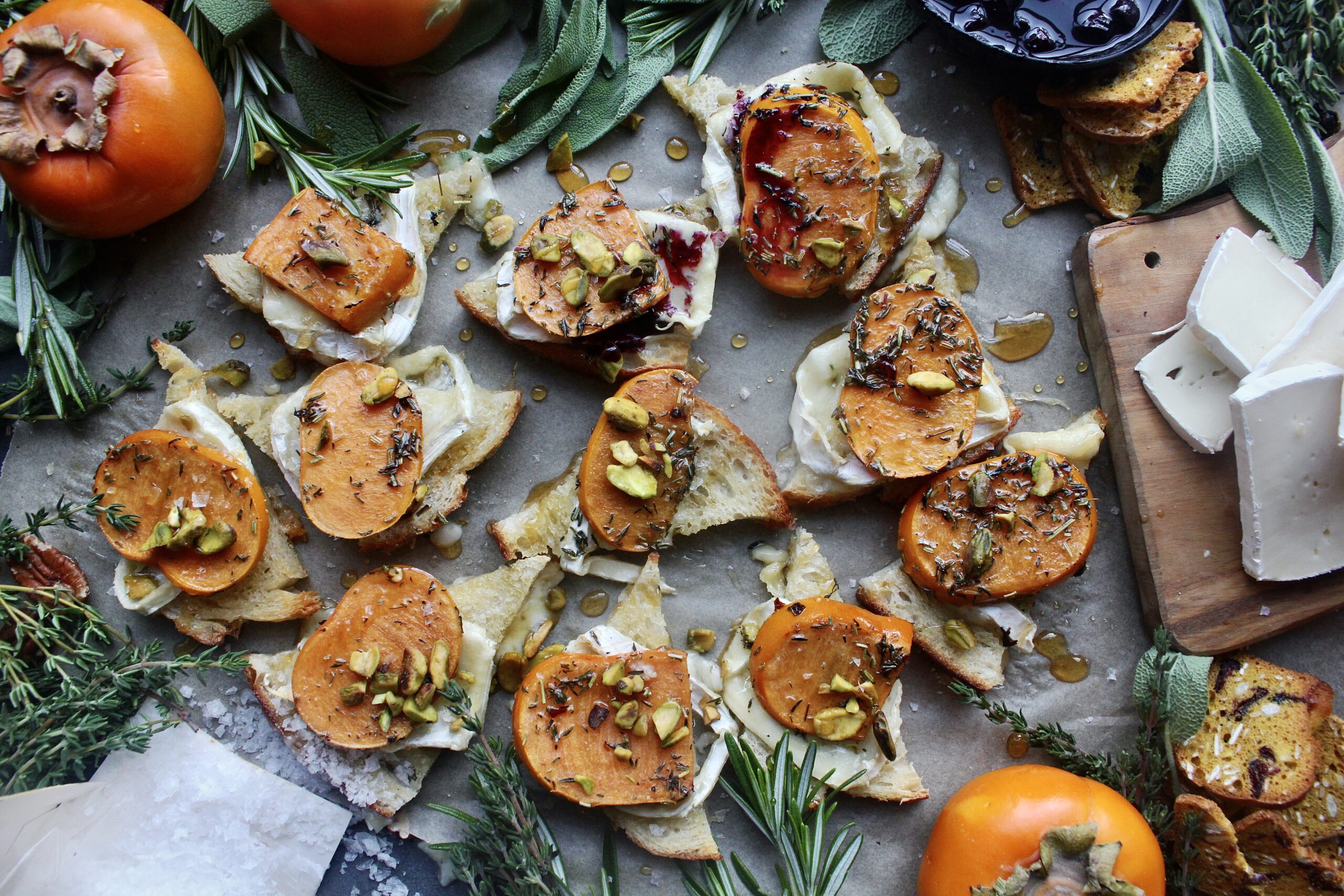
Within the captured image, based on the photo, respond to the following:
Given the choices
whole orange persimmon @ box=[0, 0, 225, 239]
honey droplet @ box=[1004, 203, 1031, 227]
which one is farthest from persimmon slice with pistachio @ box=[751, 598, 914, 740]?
whole orange persimmon @ box=[0, 0, 225, 239]

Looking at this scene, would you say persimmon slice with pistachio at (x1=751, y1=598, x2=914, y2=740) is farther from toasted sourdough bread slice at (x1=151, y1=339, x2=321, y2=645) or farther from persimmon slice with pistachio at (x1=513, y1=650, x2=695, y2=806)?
toasted sourdough bread slice at (x1=151, y1=339, x2=321, y2=645)

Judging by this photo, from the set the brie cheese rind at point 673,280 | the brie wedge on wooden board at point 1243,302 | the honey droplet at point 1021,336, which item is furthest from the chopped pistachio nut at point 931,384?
the brie wedge on wooden board at point 1243,302

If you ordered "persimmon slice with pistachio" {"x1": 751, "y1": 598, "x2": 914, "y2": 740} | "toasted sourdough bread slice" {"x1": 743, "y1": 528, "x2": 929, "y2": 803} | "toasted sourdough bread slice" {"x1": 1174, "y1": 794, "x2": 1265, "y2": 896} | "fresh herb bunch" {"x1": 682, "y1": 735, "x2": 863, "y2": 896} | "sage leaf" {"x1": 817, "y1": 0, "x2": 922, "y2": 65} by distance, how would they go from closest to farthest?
"fresh herb bunch" {"x1": 682, "y1": 735, "x2": 863, "y2": 896} < "toasted sourdough bread slice" {"x1": 1174, "y1": 794, "x2": 1265, "y2": 896} < "persimmon slice with pistachio" {"x1": 751, "y1": 598, "x2": 914, "y2": 740} < "toasted sourdough bread slice" {"x1": 743, "y1": 528, "x2": 929, "y2": 803} < "sage leaf" {"x1": 817, "y1": 0, "x2": 922, "y2": 65}

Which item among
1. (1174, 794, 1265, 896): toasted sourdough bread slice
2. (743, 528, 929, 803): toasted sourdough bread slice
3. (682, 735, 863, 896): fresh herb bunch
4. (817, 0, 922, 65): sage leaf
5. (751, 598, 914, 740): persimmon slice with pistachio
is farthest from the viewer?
(817, 0, 922, 65): sage leaf

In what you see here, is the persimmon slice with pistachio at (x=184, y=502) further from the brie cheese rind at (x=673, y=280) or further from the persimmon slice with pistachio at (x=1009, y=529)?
the persimmon slice with pistachio at (x=1009, y=529)

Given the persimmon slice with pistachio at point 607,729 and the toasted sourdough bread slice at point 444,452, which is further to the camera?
the toasted sourdough bread slice at point 444,452
